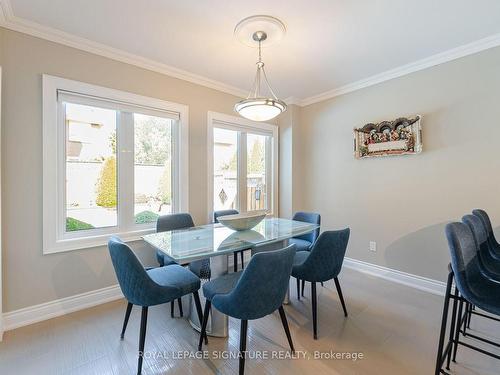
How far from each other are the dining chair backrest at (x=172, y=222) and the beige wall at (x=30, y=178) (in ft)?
2.02

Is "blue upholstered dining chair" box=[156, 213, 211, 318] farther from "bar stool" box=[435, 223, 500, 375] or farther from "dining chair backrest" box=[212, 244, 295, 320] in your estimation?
"bar stool" box=[435, 223, 500, 375]

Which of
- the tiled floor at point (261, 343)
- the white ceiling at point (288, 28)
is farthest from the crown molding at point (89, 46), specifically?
the tiled floor at point (261, 343)

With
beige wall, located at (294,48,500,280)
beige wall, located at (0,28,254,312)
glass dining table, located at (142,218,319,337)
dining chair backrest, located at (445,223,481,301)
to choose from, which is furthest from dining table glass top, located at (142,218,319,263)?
beige wall, located at (294,48,500,280)

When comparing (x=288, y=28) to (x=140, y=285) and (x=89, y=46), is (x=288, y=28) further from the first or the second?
(x=140, y=285)

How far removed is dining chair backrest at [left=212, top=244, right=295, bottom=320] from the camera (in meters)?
1.44

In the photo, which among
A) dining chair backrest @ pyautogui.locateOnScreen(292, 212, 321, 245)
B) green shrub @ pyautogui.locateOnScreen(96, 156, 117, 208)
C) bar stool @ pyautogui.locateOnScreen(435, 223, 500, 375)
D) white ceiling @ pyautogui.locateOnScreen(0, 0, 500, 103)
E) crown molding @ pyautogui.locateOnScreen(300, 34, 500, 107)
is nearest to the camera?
bar stool @ pyautogui.locateOnScreen(435, 223, 500, 375)

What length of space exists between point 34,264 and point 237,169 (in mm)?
2584

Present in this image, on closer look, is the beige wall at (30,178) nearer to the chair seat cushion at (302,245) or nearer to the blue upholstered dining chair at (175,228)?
the blue upholstered dining chair at (175,228)

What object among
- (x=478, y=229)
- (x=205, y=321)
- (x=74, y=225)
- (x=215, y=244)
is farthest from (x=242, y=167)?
(x=478, y=229)

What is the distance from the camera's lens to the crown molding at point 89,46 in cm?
204

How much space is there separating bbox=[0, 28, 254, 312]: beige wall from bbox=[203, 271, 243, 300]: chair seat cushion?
1454 millimetres

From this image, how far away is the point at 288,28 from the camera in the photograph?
2176 mm

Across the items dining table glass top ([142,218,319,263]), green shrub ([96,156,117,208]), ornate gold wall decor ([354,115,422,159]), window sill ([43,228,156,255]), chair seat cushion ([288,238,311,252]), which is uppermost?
ornate gold wall decor ([354,115,422,159])

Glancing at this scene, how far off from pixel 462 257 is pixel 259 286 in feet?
3.80
